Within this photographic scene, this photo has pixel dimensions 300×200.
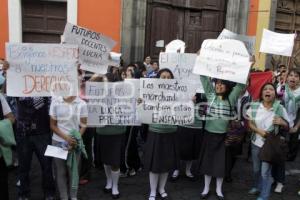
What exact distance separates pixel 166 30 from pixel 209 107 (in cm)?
662

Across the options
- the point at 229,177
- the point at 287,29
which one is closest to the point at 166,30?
the point at 287,29

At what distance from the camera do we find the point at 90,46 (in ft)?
17.6

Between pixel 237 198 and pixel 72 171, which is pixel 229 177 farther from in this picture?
pixel 72 171

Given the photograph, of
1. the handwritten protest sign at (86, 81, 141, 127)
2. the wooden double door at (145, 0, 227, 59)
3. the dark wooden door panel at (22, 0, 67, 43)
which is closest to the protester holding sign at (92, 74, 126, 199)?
the handwritten protest sign at (86, 81, 141, 127)

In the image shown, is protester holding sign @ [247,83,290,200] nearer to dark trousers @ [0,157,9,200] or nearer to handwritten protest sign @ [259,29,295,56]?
handwritten protest sign @ [259,29,295,56]

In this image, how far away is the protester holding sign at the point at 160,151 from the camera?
4.87 m

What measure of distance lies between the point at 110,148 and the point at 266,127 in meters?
1.97

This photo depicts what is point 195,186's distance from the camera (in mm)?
5656

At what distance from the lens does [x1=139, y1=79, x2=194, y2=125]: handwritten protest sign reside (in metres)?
4.88

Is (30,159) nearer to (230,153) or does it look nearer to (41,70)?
(41,70)

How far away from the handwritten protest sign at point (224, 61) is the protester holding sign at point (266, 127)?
0.37 metres

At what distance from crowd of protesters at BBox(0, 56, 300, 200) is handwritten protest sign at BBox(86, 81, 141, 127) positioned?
12 centimetres

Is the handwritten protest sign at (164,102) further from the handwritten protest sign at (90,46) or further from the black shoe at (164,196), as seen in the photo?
the black shoe at (164,196)

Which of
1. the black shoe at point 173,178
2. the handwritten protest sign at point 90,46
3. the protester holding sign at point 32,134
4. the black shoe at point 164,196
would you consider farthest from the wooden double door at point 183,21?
the protester holding sign at point 32,134
